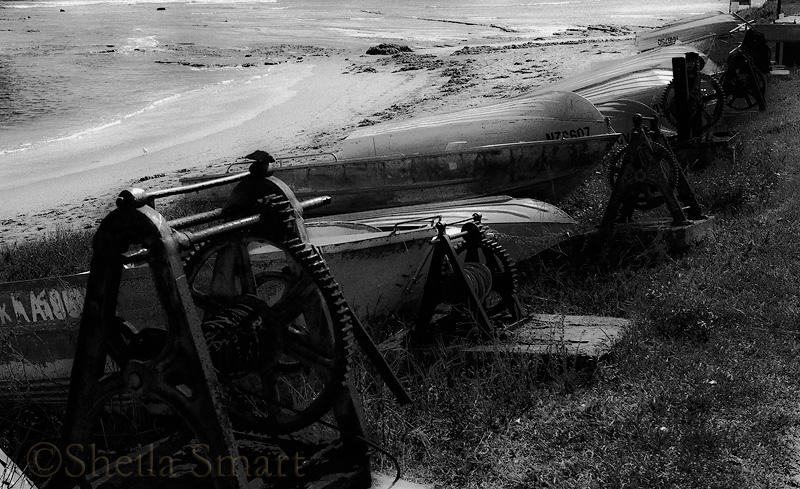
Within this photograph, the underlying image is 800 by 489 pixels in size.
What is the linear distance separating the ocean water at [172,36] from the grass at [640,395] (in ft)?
42.1

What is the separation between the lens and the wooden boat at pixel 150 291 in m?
5.47

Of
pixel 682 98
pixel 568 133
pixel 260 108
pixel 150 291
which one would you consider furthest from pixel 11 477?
pixel 260 108

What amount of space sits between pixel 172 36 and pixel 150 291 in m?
29.9

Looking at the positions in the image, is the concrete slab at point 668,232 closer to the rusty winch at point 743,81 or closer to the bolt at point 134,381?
the bolt at point 134,381

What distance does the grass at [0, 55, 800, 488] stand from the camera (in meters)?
3.94

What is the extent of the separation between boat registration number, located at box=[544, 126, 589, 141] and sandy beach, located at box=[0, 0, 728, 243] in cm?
243

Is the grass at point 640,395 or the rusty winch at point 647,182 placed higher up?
the rusty winch at point 647,182

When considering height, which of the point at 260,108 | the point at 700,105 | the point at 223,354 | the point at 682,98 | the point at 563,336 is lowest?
the point at 260,108

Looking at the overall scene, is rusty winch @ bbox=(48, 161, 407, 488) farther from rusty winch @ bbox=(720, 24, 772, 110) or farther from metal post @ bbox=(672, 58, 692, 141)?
rusty winch @ bbox=(720, 24, 772, 110)

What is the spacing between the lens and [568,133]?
1012cm

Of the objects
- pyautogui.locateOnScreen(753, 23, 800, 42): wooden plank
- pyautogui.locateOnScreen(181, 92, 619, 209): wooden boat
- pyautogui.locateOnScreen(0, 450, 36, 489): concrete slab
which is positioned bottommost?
pyautogui.locateOnScreen(181, 92, 619, 209): wooden boat

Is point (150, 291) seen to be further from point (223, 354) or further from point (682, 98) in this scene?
point (682, 98)

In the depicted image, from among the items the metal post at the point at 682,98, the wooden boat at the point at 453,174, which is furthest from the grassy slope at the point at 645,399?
the metal post at the point at 682,98

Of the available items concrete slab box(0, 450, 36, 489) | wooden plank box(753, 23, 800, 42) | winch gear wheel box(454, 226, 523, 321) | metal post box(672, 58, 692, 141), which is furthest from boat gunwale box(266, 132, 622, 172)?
wooden plank box(753, 23, 800, 42)
